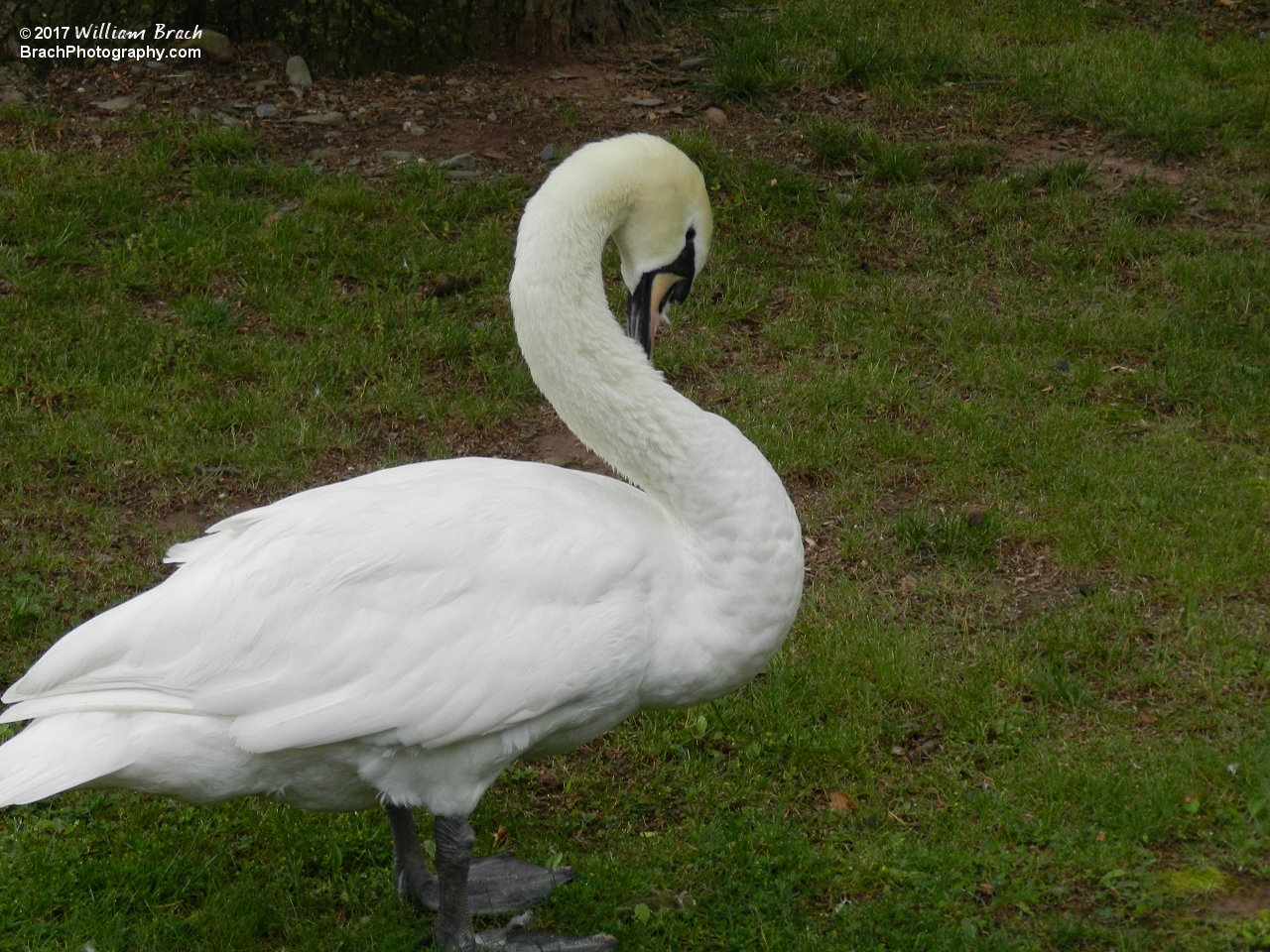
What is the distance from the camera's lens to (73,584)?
5.01 metres

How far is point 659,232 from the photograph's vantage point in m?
3.86

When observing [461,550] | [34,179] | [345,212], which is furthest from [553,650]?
[34,179]

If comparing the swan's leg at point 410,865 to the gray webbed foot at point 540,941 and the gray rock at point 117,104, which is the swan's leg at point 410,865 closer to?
the gray webbed foot at point 540,941

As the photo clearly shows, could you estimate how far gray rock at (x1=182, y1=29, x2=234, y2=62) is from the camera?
27.0 ft

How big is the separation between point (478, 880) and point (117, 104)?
567 centimetres

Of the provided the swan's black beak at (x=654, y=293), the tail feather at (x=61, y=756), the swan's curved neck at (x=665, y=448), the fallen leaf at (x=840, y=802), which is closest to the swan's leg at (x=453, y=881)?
the swan's curved neck at (x=665, y=448)

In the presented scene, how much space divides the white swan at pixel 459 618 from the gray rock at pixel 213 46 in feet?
17.4

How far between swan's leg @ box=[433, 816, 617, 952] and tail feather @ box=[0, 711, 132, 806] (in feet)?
2.60

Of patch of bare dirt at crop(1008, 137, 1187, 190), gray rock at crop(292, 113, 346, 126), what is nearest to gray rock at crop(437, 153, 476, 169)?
gray rock at crop(292, 113, 346, 126)

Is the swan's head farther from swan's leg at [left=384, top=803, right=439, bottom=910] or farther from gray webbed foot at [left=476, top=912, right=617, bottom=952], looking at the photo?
gray webbed foot at [left=476, top=912, right=617, bottom=952]

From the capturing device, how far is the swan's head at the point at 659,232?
3.77 metres

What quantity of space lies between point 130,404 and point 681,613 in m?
3.44

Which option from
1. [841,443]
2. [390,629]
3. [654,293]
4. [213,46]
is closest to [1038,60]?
[841,443]

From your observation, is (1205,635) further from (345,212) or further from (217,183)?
(217,183)
